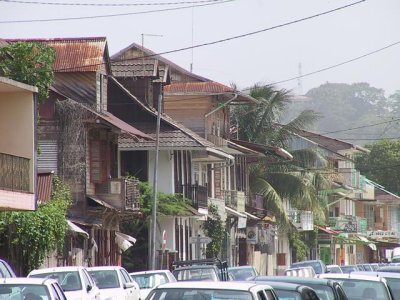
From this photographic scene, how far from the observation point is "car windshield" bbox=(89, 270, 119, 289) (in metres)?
29.4

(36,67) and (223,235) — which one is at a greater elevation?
(36,67)

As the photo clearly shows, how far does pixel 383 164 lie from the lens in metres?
121

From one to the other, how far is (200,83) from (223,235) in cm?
744

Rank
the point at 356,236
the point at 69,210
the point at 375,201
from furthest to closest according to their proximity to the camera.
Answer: the point at 375,201
the point at 356,236
the point at 69,210

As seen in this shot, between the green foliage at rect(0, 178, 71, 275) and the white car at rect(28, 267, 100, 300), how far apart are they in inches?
363

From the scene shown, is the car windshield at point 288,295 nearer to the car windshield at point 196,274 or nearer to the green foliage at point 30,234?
the car windshield at point 196,274

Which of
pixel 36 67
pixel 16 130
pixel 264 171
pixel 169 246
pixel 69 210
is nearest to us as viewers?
pixel 16 130

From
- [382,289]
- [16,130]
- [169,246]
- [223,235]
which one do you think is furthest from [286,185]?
[382,289]

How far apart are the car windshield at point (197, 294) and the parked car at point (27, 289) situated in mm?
3135

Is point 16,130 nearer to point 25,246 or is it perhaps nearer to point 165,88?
point 25,246

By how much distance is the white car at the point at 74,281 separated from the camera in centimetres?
2588

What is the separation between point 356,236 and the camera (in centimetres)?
9425

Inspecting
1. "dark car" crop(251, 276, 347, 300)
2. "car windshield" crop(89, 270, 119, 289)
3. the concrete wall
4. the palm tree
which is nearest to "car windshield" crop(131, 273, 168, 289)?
"car windshield" crop(89, 270, 119, 289)

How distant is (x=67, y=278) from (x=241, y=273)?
1143cm
